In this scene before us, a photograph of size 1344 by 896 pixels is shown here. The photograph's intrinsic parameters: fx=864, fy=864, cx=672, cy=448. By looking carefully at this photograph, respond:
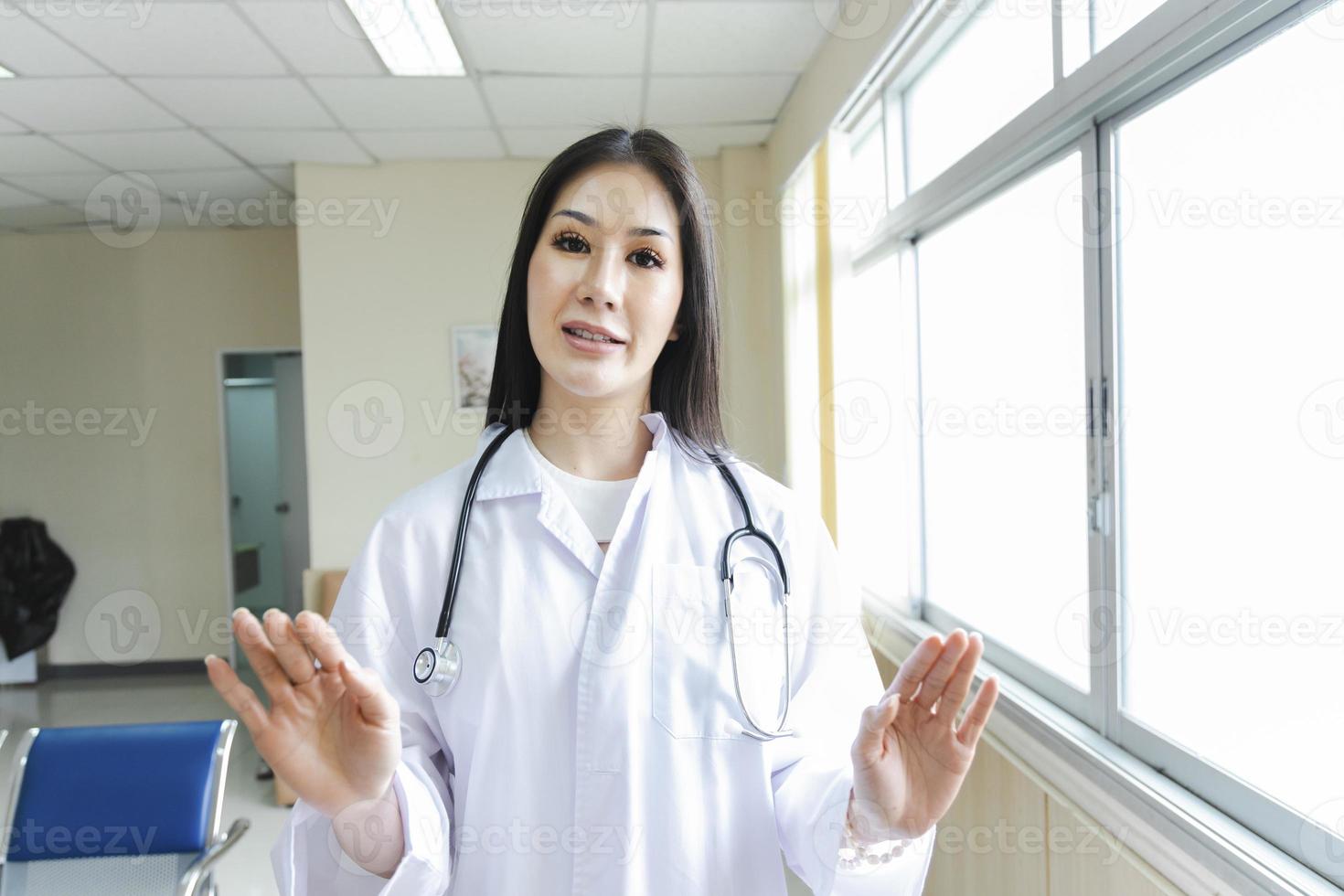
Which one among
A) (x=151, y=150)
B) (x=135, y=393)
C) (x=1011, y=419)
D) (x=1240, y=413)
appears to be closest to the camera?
(x=1240, y=413)

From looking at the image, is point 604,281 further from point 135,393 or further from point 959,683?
point 135,393

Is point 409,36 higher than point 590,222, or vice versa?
point 409,36

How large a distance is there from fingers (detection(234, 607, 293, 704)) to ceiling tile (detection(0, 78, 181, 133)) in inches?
142

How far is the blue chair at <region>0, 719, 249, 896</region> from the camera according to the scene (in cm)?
179

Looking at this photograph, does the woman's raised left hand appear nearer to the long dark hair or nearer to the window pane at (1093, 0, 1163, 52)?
the long dark hair

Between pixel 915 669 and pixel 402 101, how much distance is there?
3.71m

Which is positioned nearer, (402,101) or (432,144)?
(402,101)

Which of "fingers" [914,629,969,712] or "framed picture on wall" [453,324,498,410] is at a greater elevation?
"framed picture on wall" [453,324,498,410]

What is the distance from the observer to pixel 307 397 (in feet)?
15.2

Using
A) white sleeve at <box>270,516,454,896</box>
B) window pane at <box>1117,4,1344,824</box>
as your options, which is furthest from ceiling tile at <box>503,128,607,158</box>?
white sleeve at <box>270,516,454,896</box>

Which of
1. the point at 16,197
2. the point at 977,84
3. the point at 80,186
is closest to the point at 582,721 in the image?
the point at 977,84

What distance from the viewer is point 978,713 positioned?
82 cm

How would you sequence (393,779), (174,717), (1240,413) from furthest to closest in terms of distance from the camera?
(174,717) → (1240,413) → (393,779)

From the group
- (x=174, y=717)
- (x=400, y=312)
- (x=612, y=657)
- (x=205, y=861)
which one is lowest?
(x=174, y=717)
